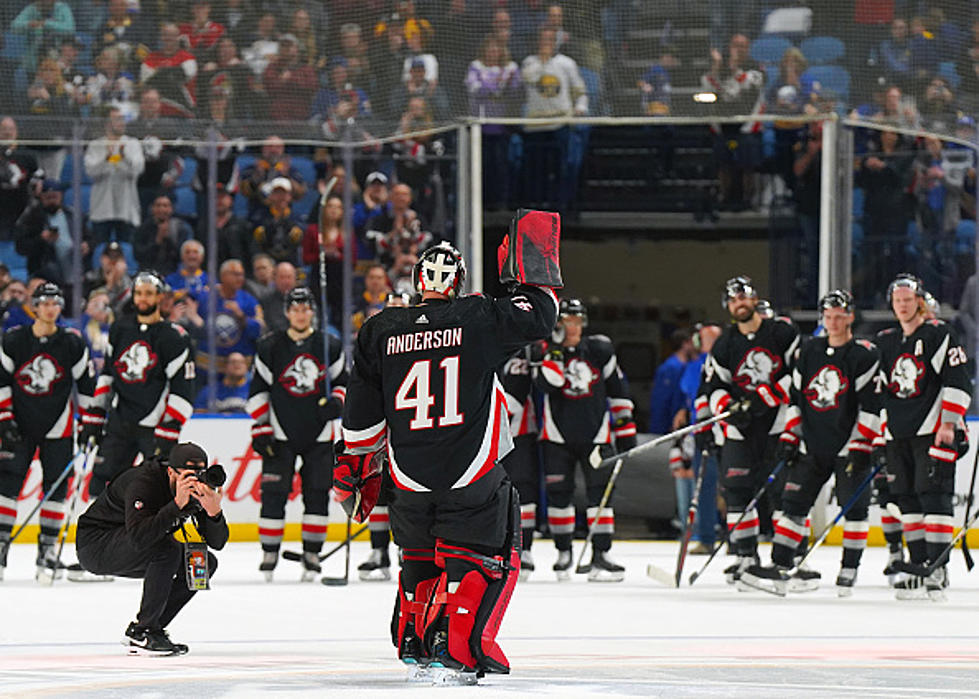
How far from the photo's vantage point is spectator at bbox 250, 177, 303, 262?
11.3 meters

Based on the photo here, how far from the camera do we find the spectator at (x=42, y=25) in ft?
36.6

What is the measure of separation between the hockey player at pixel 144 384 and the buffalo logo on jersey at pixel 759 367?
8.43 ft

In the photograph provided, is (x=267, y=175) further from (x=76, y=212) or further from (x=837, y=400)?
(x=837, y=400)

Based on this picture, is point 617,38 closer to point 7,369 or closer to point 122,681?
point 7,369

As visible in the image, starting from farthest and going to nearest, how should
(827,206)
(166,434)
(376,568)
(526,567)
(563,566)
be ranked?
(827,206), (563,566), (526,567), (376,568), (166,434)

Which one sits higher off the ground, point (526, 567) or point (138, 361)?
point (138, 361)

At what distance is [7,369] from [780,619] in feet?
12.5

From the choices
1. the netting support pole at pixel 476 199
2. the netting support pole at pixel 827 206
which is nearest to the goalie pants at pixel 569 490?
the netting support pole at pixel 476 199

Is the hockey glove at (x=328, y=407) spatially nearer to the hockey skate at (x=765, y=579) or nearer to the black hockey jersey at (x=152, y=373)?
the black hockey jersey at (x=152, y=373)

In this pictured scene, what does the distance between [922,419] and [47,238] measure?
5.75 meters

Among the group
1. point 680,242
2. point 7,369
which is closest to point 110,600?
point 7,369

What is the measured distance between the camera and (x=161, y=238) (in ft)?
36.8

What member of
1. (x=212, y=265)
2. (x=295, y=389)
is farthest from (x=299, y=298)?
(x=212, y=265)

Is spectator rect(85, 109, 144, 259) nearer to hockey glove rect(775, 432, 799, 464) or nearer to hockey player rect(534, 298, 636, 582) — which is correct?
hockey player rect(534, 298, 636, 582)
